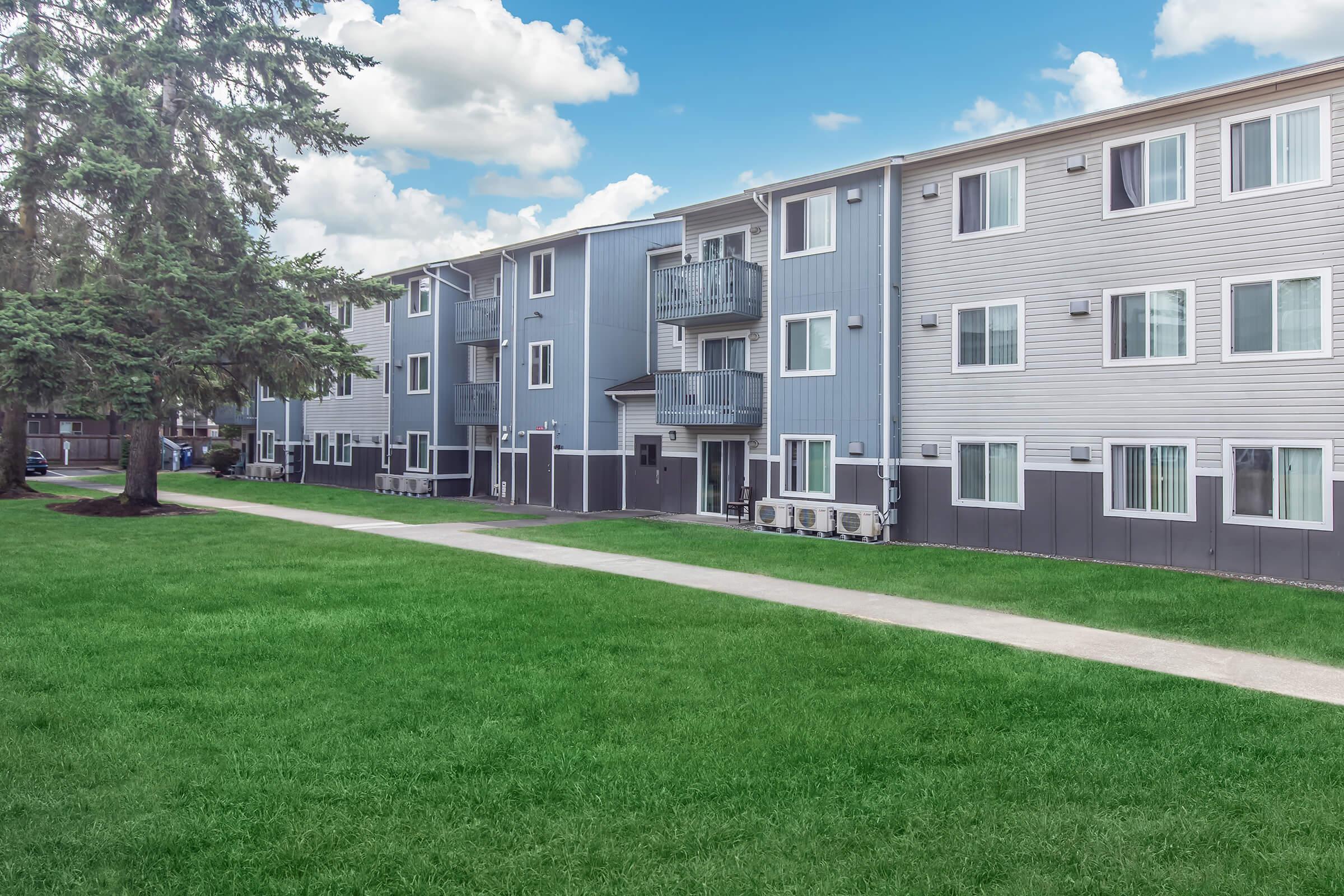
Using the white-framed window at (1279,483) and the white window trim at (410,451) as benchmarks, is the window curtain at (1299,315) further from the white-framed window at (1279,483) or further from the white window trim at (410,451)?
the white window trim at (410,451)

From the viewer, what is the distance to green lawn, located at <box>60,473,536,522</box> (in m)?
23.6

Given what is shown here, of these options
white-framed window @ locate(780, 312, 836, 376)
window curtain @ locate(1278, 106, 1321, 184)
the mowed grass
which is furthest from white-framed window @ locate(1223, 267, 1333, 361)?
white-framed window @ locate(780, 312, 836, 376)

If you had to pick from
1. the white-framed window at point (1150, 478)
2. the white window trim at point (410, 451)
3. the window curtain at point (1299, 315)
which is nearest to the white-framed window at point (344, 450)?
the white window trim at point (410, 451)

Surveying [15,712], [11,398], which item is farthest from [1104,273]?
[11,398]

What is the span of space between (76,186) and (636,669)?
1982 cm

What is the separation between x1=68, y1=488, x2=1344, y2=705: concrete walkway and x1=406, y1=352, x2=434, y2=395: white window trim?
15403 millimetres

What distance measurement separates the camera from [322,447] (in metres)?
38.5

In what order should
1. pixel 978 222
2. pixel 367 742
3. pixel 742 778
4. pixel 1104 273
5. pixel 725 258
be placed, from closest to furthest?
pixel 742 778 → pixel 367 742 → pixel 1104 273 → pixel 978 222 → pixel 725 258

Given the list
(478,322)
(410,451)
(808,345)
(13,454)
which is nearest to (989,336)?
(808,345)

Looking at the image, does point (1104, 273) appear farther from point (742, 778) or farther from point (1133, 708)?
point (742, 778)

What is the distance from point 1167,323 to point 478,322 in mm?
21766

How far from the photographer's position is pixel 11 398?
20.2 m

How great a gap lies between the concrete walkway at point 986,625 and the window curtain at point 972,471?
6.94 meters

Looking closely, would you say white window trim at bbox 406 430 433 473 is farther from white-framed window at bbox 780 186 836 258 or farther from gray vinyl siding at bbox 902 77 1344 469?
gray vinyl siding at bbox 902 77 1344 469
